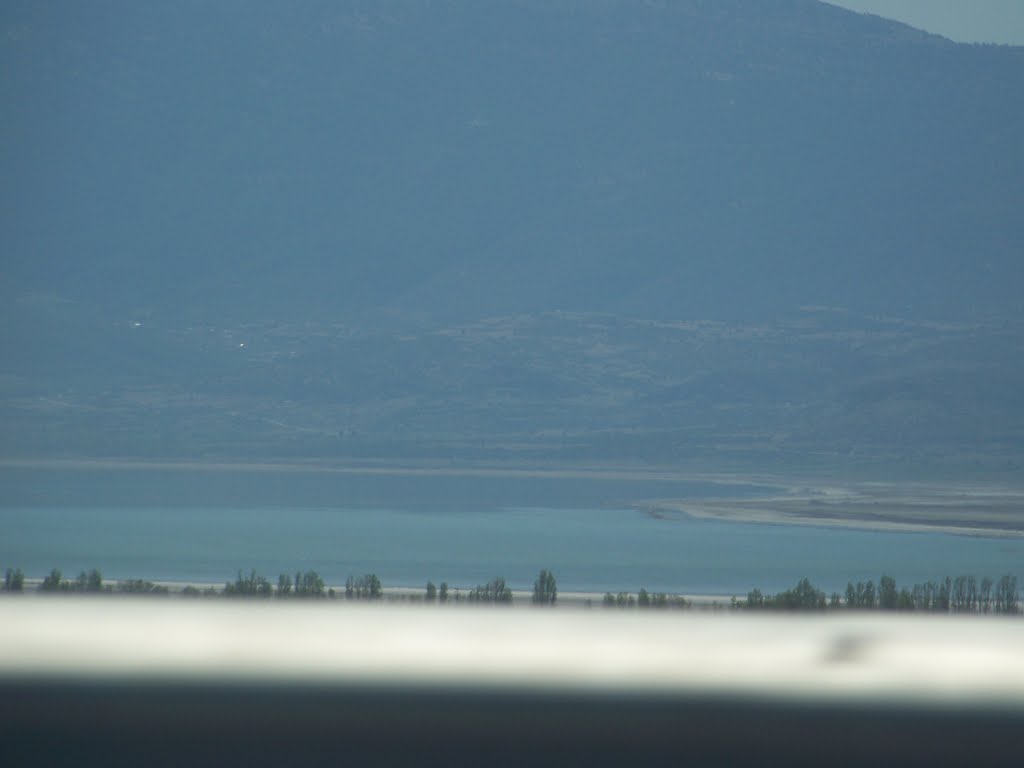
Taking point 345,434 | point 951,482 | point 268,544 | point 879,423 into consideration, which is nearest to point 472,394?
point 345,434

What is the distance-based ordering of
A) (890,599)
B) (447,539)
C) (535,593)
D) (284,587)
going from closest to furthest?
1. (284,587)
2. (890,599)
3. (535,593)
4. (447,539)

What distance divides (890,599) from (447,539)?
220 feet

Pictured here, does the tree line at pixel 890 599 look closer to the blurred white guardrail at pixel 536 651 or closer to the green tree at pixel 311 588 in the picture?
the green tree at pixel 311 588

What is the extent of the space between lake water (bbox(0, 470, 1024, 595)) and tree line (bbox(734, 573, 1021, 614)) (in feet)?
36.6

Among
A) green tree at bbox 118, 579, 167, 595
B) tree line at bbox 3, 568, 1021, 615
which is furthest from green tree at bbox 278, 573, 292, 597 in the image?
green tree at bbox 118, 579, 167, 595

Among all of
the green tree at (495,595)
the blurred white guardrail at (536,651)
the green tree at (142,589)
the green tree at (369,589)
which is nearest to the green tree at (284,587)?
the green tree at (142,589)

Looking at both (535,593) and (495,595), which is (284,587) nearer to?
(495,595)

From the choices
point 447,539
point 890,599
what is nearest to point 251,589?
point 890,599

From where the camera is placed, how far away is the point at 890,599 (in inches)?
992

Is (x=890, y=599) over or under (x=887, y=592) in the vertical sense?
over

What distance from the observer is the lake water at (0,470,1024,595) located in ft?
235

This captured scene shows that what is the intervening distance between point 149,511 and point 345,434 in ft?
195

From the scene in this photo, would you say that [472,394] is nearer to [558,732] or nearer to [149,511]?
[149,511]

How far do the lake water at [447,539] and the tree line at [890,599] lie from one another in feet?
36.6
